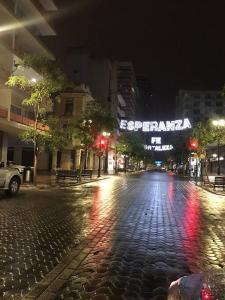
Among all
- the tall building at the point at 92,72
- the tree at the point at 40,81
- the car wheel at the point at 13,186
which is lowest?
the car wheel at the point at 13,186

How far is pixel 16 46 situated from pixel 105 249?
36945 mm

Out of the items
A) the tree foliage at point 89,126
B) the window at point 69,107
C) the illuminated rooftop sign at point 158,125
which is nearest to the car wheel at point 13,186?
the tree foliage at point 89,126

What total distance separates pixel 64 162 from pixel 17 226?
50.3 metres

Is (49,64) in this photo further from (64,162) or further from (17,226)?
(64,162)

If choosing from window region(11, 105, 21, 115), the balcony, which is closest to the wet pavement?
the balcony

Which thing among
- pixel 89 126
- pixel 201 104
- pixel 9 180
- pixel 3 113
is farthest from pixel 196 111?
pixel 9 180

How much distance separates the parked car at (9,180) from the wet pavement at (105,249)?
159 inches

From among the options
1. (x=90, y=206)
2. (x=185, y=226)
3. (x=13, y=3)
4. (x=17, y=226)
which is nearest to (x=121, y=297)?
(x=17, y=226)

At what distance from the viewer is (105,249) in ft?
27.7

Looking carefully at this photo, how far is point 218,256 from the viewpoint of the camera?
26.3ft

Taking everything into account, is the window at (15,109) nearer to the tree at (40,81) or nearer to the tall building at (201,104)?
the tree at (40,81)

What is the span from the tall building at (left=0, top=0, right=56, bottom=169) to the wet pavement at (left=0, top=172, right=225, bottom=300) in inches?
838

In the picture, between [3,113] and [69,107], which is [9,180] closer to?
[3,113]

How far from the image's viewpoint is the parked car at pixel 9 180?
19.0m
